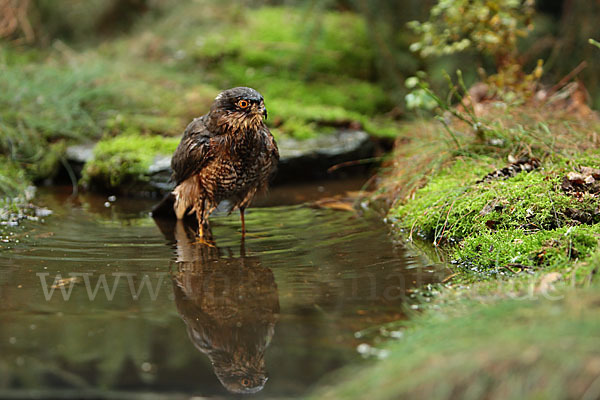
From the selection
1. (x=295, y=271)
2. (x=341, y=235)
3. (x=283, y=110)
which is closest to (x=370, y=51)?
(x=283, y=110)

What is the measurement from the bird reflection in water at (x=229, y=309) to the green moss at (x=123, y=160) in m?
2.60

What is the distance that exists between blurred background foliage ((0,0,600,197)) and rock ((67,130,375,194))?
0.65 ft

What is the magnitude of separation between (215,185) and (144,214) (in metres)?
1.36

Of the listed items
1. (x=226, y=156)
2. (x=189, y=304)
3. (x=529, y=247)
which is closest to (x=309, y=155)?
(x=226, y=156)

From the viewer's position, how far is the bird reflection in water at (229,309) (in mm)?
2875

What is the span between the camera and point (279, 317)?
3342 mm

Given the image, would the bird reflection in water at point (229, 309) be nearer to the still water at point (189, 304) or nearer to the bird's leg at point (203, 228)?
A: the still water at point (189, 304)

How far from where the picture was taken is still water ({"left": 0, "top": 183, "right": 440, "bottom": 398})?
2713 millimetres

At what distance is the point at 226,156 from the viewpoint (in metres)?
5.11

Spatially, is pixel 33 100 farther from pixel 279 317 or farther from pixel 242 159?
pixel 279 317

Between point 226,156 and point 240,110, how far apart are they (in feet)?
1.34

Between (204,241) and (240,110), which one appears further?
(204,241)

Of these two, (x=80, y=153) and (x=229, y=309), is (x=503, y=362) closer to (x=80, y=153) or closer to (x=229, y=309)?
(x=229, y=309)

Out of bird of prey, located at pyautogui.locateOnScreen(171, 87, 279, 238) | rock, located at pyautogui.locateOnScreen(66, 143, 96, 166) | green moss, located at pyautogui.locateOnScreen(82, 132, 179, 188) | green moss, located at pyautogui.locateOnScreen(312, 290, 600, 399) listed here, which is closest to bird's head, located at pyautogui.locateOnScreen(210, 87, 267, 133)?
bird of prey, located at pyautogui.locateOnScreen(171, 87, 279, 238)
